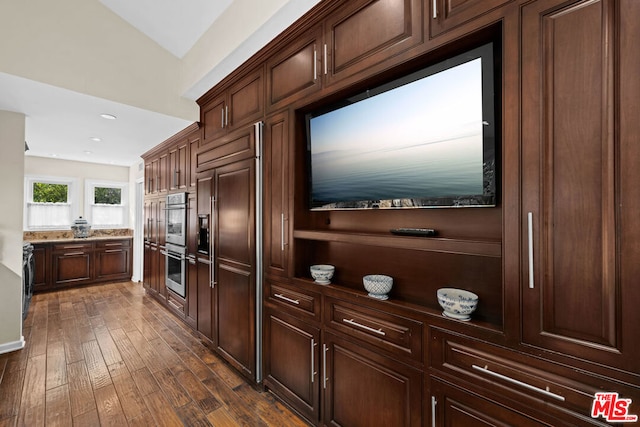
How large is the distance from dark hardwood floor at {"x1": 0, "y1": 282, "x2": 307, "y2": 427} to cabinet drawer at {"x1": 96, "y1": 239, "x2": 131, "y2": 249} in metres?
1.97

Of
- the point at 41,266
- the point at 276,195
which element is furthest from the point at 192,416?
the point at 41,266

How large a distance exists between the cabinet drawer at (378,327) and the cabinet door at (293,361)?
0.22 meters

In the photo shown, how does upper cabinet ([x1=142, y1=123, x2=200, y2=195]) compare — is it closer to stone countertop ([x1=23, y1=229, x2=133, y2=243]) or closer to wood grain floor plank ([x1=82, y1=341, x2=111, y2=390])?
stone countertop ([x1=23, y1=229, x2=133, y2=243])

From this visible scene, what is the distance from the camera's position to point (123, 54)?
2818 millimetres

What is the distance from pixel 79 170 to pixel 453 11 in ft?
23.9

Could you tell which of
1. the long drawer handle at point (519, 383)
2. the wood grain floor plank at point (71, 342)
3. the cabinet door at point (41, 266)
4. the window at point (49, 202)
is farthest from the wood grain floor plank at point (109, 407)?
the window at point (49, 202)

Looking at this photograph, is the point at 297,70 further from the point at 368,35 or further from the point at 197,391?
the point at 197,391

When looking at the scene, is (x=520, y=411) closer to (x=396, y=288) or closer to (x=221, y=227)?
(x=396, y=288)

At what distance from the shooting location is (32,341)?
305 centimetres

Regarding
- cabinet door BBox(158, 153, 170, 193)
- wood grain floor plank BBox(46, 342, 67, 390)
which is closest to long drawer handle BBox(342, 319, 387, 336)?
wood grain floor plank BBox(46, 342, 67, 390)

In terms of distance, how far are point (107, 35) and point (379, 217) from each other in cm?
319

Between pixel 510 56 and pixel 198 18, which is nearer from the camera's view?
pixel 510 56

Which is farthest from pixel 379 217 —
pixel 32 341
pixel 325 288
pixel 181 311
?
pixel 32 341

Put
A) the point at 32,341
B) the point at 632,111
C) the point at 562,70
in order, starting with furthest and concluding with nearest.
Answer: the point at 32,341 → the point at 562,70 → the point at 632,111
